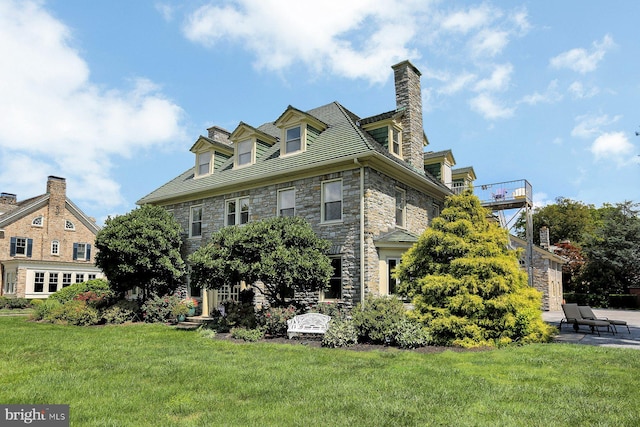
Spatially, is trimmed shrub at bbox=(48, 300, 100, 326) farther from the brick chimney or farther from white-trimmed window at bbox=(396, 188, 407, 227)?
A: the brick chimney

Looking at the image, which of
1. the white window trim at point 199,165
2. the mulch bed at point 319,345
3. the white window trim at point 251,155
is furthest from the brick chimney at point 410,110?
the white window trim at point 199,165

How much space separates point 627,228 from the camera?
33.9m

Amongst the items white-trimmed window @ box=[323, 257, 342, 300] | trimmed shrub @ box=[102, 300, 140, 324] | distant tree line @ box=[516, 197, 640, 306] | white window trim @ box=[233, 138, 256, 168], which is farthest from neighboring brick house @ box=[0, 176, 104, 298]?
distant tree line @ box=[516, 197, 640, 306]

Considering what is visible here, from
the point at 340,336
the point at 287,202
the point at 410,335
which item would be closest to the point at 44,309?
the point at 287,202

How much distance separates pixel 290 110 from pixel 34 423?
13.9 meters

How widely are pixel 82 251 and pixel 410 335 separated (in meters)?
33.6

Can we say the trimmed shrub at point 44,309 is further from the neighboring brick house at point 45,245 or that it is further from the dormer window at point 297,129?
the neighboring brick house at point 45,245

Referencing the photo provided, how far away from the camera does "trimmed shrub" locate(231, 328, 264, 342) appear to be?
39.4 feet

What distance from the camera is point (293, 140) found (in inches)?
684

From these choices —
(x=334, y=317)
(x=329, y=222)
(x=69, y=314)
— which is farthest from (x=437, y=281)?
(x=69, y=314)

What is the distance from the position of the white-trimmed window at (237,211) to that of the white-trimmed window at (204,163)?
2794mm

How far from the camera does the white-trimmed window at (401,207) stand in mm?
16312

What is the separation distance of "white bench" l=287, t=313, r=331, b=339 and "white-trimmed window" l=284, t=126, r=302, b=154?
7462mm

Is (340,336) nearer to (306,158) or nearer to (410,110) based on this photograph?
(306,158)
